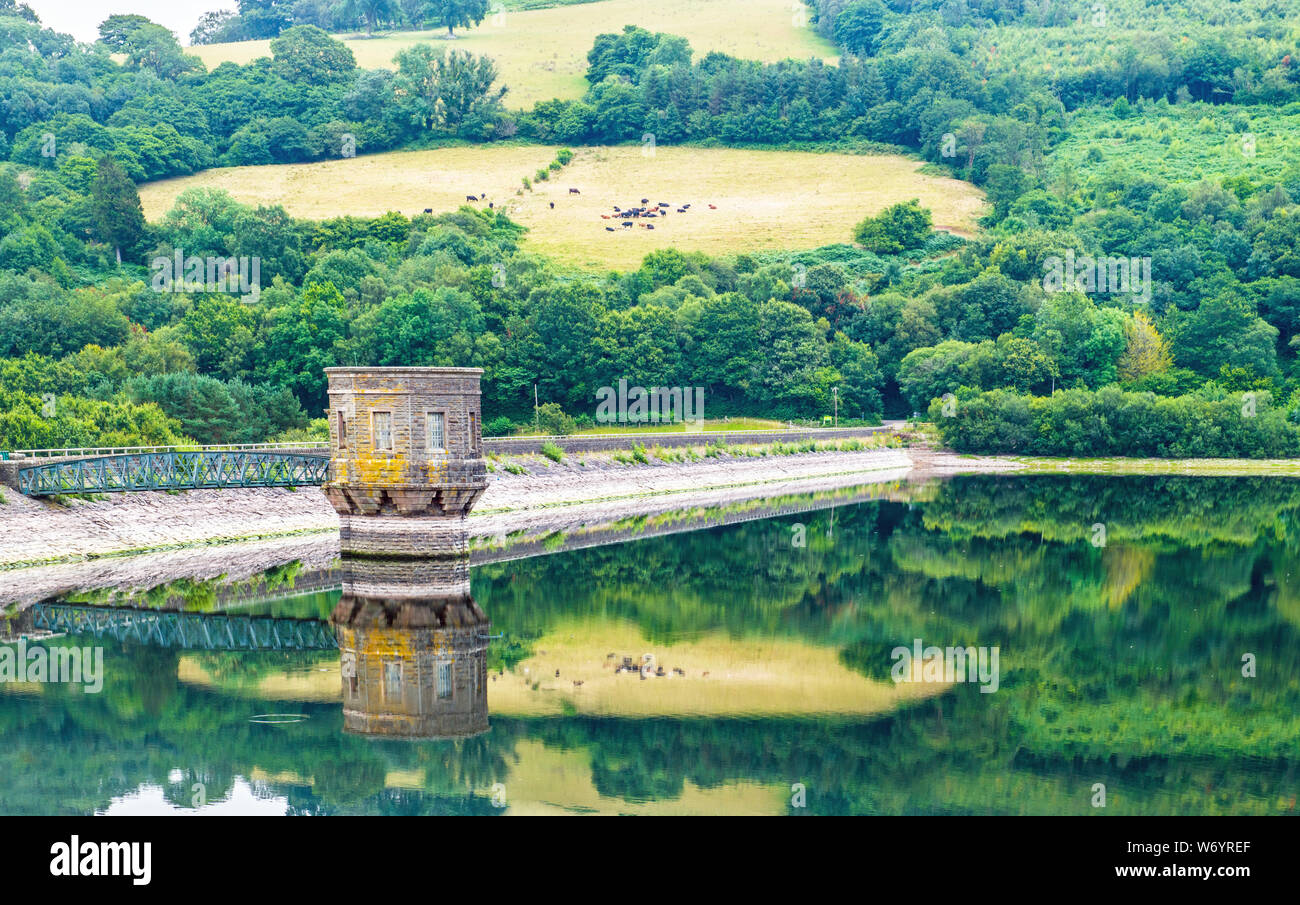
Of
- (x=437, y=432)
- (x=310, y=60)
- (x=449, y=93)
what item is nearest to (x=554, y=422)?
(x=437, y=432)

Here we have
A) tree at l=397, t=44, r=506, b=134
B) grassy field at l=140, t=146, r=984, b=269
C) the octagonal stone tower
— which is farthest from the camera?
tree at l=397, t=44, r=506, b=134

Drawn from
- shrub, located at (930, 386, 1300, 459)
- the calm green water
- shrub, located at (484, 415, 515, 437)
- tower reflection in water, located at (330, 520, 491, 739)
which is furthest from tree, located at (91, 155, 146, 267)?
the calm green water

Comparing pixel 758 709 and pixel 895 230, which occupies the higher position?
pixel 895 230

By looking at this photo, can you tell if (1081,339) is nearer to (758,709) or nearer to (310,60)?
(758,709)

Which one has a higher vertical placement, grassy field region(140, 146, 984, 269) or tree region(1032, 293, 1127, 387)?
grassy field region(140, 146, 984, 269)

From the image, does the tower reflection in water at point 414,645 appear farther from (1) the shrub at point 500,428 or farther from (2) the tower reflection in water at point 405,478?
(1) the shrub at point 500,428

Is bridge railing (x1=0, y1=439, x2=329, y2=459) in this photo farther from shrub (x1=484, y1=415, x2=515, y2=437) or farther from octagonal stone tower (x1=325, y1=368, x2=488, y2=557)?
shrub (x1=484, y1=415, x2=515, y2=437)

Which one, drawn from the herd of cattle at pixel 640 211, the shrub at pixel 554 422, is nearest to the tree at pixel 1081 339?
the shrub at pixel 554 422

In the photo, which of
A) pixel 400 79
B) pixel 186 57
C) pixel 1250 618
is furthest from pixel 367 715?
pixel 186 57

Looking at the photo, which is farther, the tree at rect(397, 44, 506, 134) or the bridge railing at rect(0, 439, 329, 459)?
the tree at rect(397, 44, 506, 134)
